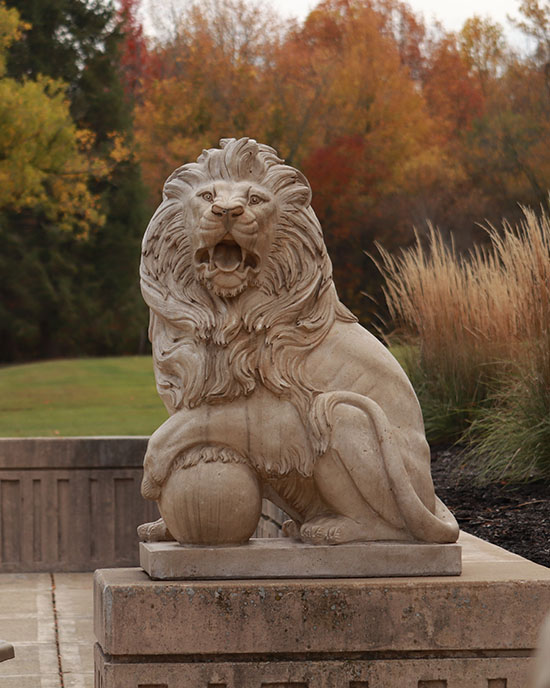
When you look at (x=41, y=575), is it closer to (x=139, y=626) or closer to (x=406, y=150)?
(x=139, y=626)

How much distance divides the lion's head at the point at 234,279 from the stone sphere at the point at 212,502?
0.19m

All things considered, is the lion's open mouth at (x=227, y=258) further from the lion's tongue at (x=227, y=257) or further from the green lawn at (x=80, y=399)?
the green lawn at (x=80, y=399)

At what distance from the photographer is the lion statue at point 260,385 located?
2869mm

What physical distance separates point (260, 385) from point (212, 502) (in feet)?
1.10

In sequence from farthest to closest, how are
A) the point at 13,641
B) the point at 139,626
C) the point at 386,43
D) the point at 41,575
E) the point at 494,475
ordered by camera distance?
1. the point at 386,43
2. the point at 41,575
3. the point at 494,475
4. the point at 13,641
5. the point at 139,626

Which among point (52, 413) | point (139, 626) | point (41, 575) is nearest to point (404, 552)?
point (139, 626)

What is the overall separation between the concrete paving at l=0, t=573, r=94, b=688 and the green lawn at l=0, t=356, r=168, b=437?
3029 mm

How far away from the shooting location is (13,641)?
4887 millimetres

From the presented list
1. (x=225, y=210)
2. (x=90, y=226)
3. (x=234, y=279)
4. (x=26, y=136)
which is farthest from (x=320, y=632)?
(x=90, y=226)

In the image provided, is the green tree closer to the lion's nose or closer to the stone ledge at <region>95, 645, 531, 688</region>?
the lion's nose

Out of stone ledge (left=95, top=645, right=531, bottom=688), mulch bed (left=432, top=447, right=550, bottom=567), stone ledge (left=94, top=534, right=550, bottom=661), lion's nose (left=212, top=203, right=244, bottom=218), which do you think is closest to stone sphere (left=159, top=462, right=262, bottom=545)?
stone ledge (left=94, top=534, right=550, bottom=661)

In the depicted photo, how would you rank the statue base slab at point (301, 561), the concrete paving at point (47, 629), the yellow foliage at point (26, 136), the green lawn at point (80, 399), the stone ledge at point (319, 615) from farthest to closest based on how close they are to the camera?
the yellow foliage at point (26, 136), the green lawn at point (80, 399), the concrete paving at point (47, 629), the statue base slab at point (301, 561), the stone ledge at point (319, 615)

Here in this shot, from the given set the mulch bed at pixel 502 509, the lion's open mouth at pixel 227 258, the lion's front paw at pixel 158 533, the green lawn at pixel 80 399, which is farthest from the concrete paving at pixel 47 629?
the green lawn at pixel 80 399

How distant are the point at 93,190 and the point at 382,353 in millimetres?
22642
